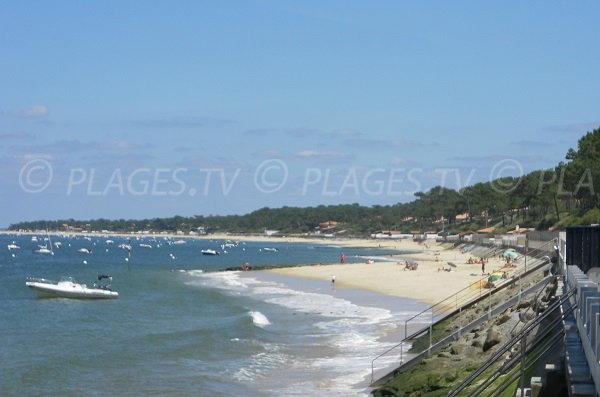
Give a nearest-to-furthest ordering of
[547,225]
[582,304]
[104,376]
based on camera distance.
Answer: [582,304]
[104,376]
[547,225]

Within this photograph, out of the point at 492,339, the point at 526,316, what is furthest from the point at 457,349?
the point at 526,316

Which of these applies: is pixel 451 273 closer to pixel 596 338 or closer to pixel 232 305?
pixel 232 305

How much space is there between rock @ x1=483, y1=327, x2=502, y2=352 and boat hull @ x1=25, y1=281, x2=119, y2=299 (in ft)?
142

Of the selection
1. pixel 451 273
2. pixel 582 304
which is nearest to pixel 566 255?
pixel 582 304

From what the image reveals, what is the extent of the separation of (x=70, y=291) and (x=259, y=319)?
20.9 m

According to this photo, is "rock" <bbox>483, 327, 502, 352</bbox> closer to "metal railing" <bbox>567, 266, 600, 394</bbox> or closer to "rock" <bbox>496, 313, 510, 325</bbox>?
"rock" <bbox>496, 313, 510, 325</bbox>

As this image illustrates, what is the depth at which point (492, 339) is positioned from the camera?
74.4ft

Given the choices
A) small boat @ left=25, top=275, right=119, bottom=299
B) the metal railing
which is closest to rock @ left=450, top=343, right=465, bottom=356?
the metal railing

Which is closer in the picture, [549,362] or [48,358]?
[549,362]

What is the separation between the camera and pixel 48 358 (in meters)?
35.5

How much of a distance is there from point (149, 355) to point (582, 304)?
26026 millimetres

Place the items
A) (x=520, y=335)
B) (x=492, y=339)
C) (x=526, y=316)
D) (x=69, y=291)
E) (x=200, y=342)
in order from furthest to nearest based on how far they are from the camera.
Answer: (x=69, y=291), (x=200, y=342), (x=492, y=339), (x=526, y=316), (x=520, y=335)

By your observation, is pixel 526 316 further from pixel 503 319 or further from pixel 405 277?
pixel 405 277

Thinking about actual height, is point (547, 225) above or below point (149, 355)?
above
